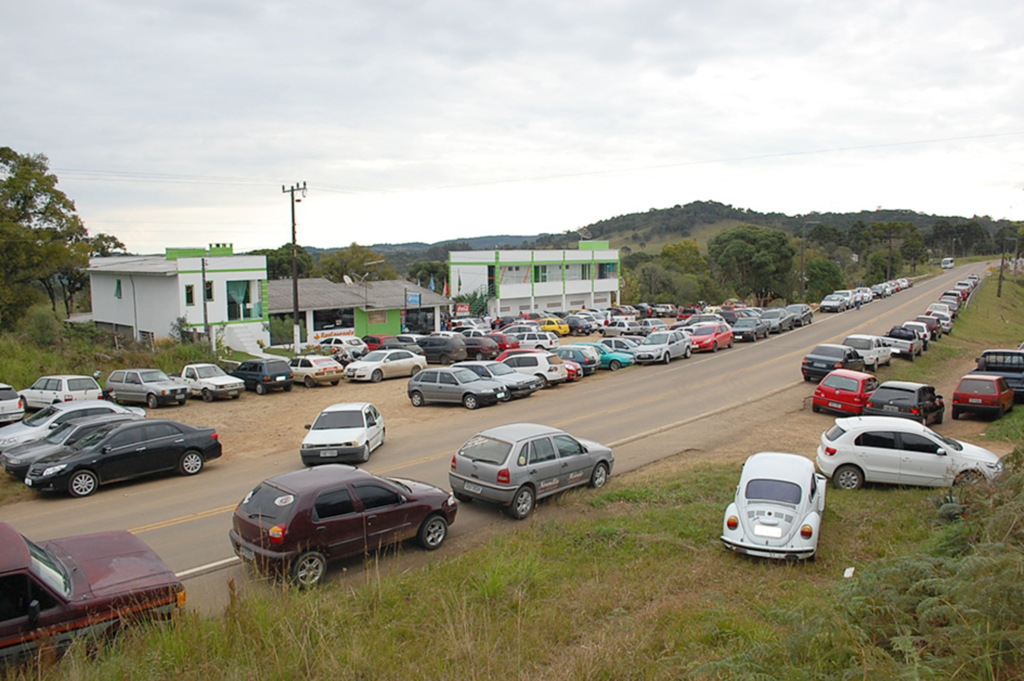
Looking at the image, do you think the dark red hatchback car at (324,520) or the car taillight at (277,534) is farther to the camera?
the dark red hatchback car at (324,520)

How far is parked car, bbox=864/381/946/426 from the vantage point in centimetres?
2123

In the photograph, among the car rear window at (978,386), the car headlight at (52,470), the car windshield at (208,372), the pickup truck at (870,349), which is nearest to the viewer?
the car headlight at (52,470)

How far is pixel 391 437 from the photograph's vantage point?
20.5m

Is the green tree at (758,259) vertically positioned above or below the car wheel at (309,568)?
above

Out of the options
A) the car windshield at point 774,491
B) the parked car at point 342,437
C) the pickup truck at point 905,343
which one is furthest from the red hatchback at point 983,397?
the parked car at point 342,437

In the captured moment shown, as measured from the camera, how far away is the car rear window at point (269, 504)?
376 inches

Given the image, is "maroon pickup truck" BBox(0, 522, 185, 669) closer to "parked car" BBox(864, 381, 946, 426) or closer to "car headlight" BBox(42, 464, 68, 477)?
"car headlight" BBox(42, 464, 68, 477)

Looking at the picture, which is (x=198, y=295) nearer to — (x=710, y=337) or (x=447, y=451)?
(x=710, y=337)

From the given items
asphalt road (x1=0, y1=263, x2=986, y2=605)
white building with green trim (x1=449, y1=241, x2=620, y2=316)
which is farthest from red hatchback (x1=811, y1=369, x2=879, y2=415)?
white building with green trim (x1=449, y1=241, x2=620, y2=316)

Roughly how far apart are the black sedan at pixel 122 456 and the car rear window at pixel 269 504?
7158mm

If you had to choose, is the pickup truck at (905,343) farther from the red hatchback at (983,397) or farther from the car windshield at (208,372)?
the car windshield at (208,372)

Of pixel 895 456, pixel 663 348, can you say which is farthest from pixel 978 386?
pixel 663 348

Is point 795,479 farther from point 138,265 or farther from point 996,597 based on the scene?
point 138,265

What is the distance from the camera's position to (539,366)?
29.5 m
